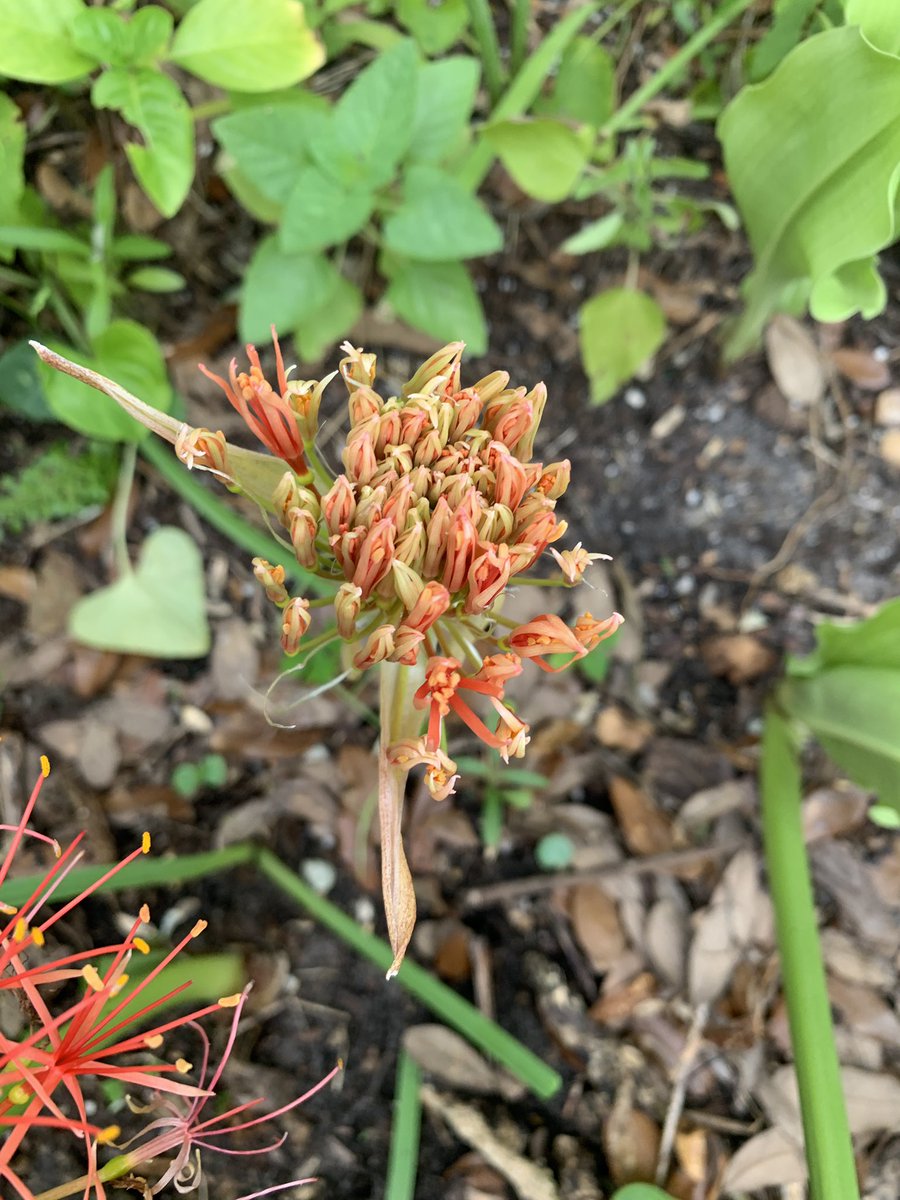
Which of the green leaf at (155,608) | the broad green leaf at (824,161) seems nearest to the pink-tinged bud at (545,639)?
the broad green leaf at (824,161)

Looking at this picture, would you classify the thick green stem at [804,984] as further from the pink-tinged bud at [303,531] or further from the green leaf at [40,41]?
the green leaf at [40,41]

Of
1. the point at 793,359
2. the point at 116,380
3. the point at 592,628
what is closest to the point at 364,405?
the point at 592,628

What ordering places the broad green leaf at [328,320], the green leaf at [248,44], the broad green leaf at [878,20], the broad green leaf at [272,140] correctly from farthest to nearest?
the broad green leaf at [328,320], the broad green leaf at [272,140], the green leaf at [248,44], the broad green leaf at [878,20]

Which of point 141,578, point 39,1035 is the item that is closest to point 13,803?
point 141,578

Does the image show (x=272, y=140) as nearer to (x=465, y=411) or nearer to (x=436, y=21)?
(x=436, y=21)

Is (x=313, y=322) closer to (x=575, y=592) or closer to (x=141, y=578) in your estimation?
(x=141, y=578)

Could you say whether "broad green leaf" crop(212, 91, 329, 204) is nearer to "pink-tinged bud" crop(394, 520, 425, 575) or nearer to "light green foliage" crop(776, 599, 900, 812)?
"pink-tinged bud" crop(394, 520, 425, 575)

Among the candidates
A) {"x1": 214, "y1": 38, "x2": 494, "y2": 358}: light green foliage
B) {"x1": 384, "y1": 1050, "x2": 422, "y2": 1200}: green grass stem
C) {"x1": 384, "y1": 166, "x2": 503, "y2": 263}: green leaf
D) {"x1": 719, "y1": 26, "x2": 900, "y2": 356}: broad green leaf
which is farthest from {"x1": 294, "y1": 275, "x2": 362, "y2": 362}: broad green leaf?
{"x1": 384, "y1": 1050, "x2": 422, "y2": 1200}: green grass stem
